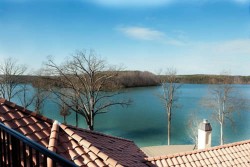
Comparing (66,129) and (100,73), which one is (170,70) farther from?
(66,129)

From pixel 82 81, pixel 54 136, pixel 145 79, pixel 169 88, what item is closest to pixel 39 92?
pixel 82 81

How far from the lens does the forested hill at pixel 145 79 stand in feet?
94.1

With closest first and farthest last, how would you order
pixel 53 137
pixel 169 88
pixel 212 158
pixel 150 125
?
pixel 53 137 < pixel 212 158 < pixel 169 88 < pixel 150 125

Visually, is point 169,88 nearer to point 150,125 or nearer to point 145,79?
point 150,125

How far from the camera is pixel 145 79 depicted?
188 ft

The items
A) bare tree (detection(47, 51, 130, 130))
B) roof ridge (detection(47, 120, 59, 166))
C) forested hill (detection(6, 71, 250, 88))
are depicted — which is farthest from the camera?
forested hill (detection(6, 71, 250, 88))

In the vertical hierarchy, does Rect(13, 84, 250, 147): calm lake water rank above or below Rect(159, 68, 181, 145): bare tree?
below

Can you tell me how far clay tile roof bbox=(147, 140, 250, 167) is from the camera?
705cm

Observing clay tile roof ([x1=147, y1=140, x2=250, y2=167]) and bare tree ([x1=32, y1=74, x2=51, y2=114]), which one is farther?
bare tree ([x1=32, y1=74, x2=51, y2=114])

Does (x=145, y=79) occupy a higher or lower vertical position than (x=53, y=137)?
higher

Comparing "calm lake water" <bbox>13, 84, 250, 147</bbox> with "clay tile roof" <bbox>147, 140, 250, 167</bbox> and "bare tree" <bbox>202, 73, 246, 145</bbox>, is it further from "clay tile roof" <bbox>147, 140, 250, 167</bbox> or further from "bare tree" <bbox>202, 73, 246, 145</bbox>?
"clay tile roof" <bbox>147, 140, 250, 167</bbox>

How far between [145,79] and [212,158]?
164 ft

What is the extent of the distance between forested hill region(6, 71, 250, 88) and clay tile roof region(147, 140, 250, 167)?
49.0 feet

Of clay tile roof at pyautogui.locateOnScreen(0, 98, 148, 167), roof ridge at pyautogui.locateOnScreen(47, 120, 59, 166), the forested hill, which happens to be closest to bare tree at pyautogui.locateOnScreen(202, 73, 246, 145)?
the forested hill
